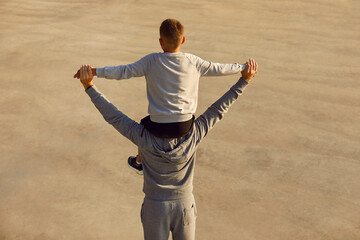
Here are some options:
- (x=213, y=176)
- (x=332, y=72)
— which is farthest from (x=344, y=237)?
(x=332, y=72)

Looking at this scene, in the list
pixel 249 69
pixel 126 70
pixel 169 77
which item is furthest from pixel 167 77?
pixel 249 69

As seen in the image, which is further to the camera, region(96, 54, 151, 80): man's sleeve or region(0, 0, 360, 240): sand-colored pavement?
region(0, 0, 360, 240): sand-colored pavement

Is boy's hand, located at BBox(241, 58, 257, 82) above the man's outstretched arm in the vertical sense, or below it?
above

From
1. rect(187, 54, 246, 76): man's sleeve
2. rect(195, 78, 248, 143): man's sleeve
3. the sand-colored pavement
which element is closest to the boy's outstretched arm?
rect(187, 54, 246, 76): man's sleeve

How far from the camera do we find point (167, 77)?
2.00m

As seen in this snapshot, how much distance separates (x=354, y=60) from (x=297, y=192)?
101 inches

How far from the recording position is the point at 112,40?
6.18m

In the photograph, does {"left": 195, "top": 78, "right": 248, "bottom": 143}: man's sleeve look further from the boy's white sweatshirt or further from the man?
the boy's white sweatshirt

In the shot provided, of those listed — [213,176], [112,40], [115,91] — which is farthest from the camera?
[112,40]

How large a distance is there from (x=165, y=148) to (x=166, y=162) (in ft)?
0.29

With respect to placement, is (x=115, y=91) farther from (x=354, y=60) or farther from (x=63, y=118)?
(x=354, y=60)

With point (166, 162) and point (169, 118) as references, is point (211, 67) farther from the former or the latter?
point (166, 162)

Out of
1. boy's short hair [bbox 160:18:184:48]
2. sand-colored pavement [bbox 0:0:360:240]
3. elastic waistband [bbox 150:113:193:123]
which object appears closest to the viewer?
boy's short hair [bbox 160:18:184:48]

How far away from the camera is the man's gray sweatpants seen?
2.20 metres
